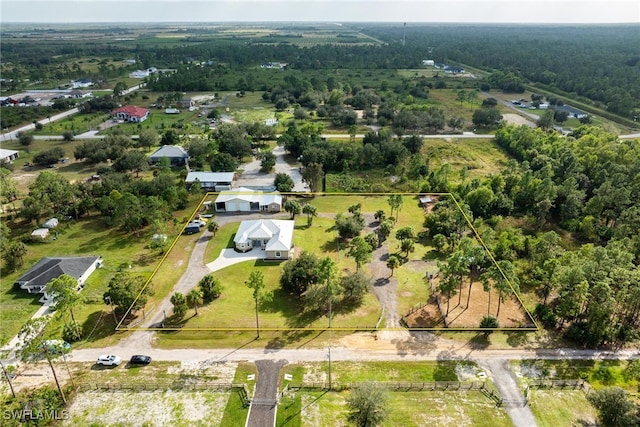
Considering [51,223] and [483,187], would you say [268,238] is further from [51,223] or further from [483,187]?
[483,187]

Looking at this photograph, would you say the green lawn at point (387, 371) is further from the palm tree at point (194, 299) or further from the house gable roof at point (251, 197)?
the house gable roof at point (251, 197)

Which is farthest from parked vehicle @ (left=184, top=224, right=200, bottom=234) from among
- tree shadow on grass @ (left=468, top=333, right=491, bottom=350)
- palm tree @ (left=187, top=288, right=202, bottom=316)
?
tree shadow on grass @ (left=468, top=333, right=491, bottom=350)

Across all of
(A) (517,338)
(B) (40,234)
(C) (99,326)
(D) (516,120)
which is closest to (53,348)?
(C) (99,326)

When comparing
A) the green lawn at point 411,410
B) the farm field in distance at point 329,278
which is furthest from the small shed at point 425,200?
the green lawn at point 411,410

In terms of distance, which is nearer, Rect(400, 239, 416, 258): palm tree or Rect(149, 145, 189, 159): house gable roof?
Rect(400, 239, 416, 258): palm tree

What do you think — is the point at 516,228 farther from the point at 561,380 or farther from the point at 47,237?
the point at 47,237

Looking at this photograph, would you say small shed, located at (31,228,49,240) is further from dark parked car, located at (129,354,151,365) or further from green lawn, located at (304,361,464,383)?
green lawn, located at (304,361,464,383)

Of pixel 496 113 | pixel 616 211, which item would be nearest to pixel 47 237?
pixel 616 211

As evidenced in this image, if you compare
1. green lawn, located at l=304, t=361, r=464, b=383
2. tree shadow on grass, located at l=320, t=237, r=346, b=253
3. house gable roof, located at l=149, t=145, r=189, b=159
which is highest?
house gable roof, located at l=149, t=145, r=189, b=159
